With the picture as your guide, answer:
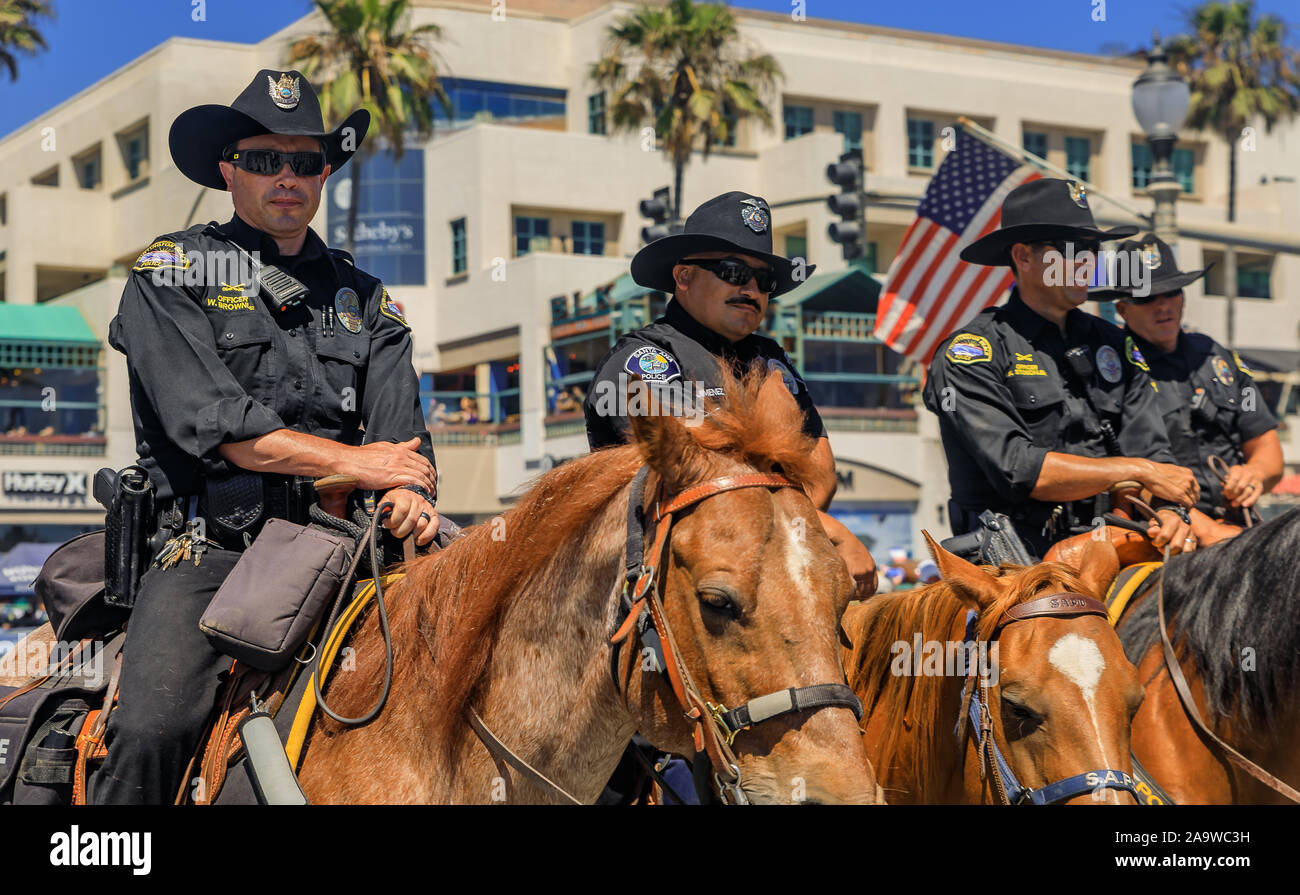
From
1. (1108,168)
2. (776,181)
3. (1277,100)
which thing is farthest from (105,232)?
(1277,100)

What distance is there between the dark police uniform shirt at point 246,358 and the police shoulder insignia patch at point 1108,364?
3291mm

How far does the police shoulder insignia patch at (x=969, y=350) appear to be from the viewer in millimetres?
6258

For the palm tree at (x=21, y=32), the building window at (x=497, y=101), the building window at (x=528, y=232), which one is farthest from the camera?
the building window at (x=497, y=101)

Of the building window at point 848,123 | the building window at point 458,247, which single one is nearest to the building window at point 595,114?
the building window at point 458,247

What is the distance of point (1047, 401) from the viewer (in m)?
6.25

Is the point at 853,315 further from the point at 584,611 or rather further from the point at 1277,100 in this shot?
the point at 584,611

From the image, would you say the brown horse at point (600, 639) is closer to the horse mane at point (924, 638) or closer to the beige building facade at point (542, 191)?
the horse mane at point (924, 638)

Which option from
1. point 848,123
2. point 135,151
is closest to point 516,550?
point 135,151

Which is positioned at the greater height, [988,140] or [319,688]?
[988,140]

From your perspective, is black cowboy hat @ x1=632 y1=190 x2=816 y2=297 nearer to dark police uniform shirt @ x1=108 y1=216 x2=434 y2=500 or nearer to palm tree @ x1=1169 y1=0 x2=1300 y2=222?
dark police uniform shirt @ x1=108 y1=216 x2=434 y2=500

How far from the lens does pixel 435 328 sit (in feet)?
159

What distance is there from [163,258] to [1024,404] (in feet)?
12.1
